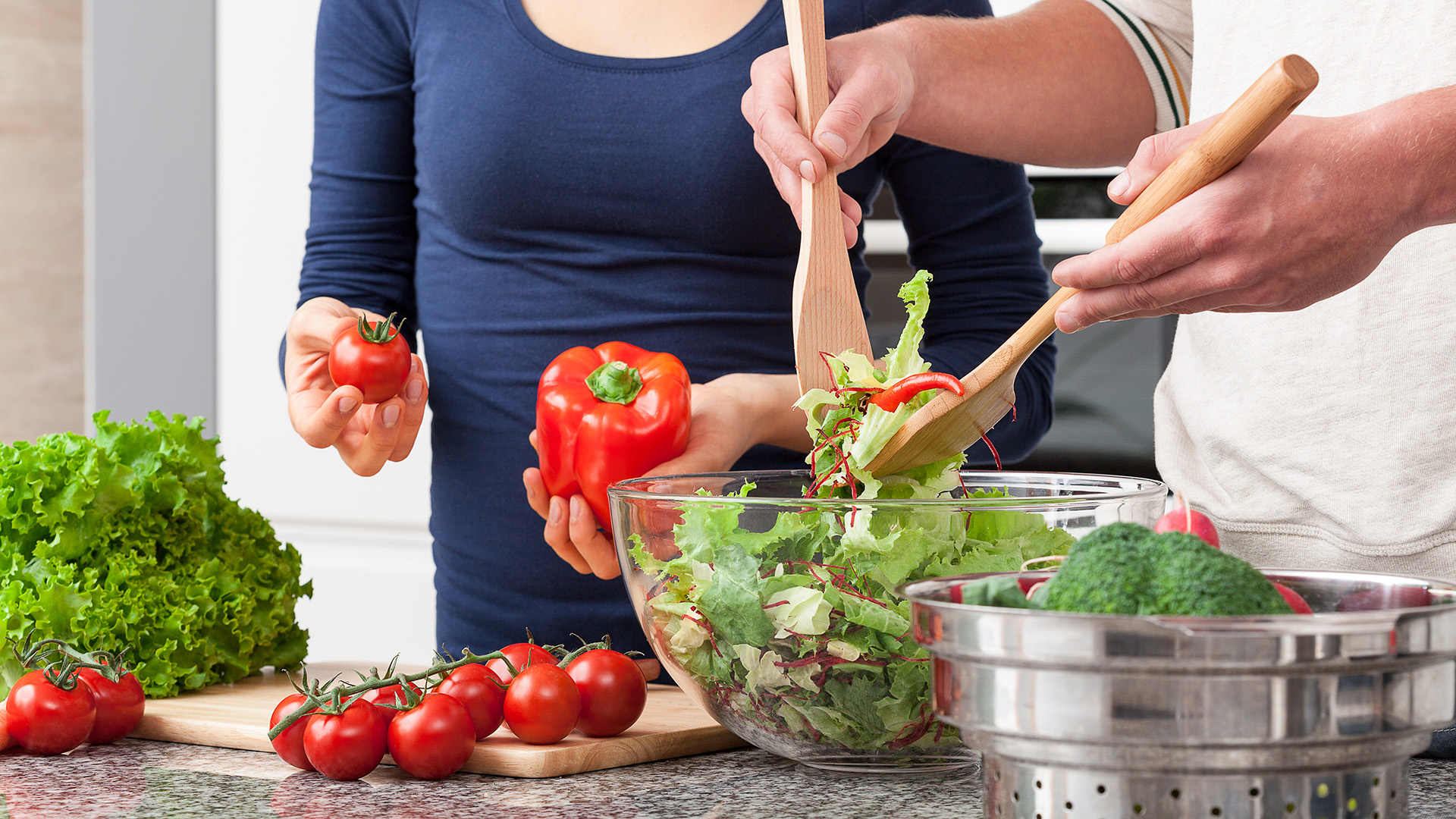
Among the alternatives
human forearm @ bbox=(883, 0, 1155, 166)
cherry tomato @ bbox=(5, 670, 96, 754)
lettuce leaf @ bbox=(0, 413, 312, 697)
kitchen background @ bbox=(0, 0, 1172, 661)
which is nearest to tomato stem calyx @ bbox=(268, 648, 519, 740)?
cherry tomato @ bbox=(5, 670, 96, 754)

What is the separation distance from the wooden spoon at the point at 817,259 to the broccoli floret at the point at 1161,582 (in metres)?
0.41

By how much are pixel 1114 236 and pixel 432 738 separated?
0.47 metres

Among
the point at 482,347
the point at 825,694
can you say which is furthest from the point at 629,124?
the point at 825,694

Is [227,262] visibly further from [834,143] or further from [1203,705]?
[1203,705]

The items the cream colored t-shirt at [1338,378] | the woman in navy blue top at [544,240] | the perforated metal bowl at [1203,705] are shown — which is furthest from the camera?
the woman in navy blue top at [544,240]

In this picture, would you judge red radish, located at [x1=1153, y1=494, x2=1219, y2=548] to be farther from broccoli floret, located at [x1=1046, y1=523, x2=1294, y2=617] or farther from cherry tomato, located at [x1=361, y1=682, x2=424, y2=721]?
cherry tomato, located at [x1=361, y1=682, x2=424, y2=721]

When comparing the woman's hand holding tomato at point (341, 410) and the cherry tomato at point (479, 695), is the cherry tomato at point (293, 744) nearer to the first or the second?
the cherry tomato at point (479, 695)

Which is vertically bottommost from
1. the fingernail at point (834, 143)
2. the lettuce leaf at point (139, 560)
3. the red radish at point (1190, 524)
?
the lettuce leaf at point (139, 560)

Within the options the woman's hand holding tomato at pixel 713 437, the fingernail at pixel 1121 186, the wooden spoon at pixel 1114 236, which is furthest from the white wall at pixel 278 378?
the fingernail at pixel 1121 186

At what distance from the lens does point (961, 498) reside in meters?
0.75

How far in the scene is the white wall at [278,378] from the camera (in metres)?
2.29

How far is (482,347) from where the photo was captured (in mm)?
1263

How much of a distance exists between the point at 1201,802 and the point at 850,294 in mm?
505

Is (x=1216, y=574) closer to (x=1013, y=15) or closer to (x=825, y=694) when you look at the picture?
(x=825, y=694)
